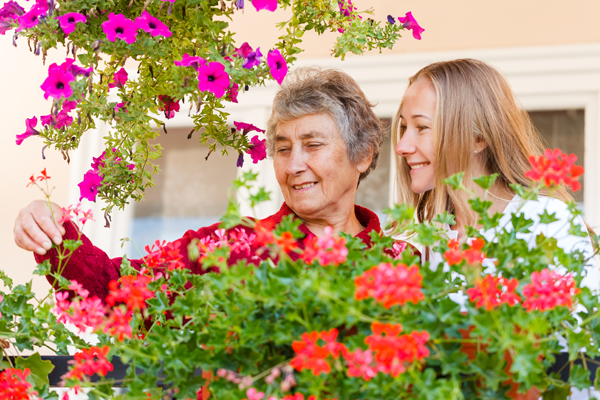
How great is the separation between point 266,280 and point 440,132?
82 centimetres

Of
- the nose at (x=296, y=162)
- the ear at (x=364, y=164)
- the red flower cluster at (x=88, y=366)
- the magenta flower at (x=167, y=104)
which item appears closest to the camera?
the red flower cluster at (x=88, y=366)

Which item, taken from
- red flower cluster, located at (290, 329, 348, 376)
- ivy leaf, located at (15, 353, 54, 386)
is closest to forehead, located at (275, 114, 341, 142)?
ivy leaf, located at (15, 353, 54, 386)

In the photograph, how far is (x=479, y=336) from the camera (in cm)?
61

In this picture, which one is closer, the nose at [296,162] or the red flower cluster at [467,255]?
the red flower cluster at [467,255]

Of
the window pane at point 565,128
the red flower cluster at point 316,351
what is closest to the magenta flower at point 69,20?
the red flower cluster at point 316,351

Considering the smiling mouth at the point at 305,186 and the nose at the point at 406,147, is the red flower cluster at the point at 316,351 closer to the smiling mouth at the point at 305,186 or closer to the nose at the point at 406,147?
the nose at the point at 406,147

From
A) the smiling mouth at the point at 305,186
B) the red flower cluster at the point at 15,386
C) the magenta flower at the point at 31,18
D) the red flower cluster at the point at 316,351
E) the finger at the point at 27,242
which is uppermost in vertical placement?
the magenta flower at the point at 31,18

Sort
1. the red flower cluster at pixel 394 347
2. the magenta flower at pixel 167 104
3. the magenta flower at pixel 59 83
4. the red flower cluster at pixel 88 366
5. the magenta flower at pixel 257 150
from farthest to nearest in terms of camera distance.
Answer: the magenta flower at pixel 257 150, the magenta flower at pixel 167 104, the magenta flower at pixel 59 83, the red flower cluster at pixel 88 366, the red flower cluster at pixel 394 347

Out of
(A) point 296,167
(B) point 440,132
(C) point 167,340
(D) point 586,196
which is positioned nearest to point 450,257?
(C) point 167,340

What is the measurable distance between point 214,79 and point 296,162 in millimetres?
680

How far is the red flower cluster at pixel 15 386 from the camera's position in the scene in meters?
0.77

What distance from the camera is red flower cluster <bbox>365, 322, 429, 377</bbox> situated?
0.54 metres

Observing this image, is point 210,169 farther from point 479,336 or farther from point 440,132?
point 479,336

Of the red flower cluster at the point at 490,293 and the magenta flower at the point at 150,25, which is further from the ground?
the magenta flower at the point at 150,25
